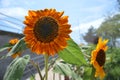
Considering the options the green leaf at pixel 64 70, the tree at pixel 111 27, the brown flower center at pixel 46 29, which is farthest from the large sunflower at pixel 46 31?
the tree at pixel 111 27

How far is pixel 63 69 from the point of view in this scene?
3.60 ft

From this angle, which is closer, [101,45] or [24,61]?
[24,61]

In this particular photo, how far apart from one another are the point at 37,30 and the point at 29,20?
31 mm

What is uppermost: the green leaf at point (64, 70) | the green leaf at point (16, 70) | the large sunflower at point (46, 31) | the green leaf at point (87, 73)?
the large sunflower at point (46, 31)

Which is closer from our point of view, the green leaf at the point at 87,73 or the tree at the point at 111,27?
the green leaf at the point at 87,73

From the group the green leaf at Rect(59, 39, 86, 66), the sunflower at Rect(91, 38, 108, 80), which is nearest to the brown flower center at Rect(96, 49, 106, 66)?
the sunflower at Rect(91, 38, 108, 80)

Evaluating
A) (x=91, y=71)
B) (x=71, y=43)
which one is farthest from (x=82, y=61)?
(x=91, y=71)

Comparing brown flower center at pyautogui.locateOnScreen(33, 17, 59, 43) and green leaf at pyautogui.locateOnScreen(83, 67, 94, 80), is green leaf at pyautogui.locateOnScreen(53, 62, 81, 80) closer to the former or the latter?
green leaf at pyautogui.locateOnScreen(83, 67, 94, 80)

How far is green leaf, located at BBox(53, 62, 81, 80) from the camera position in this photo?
3.49ft

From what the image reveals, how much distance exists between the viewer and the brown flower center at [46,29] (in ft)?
3.09

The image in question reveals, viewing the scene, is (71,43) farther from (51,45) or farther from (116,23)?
(116,23)

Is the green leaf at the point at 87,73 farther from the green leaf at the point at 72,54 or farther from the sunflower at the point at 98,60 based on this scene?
the green leaf at the point at 72,54

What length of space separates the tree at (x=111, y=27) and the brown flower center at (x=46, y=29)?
29253mm

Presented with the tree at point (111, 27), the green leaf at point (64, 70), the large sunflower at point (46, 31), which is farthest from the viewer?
→ the tree at point (111, 27)
